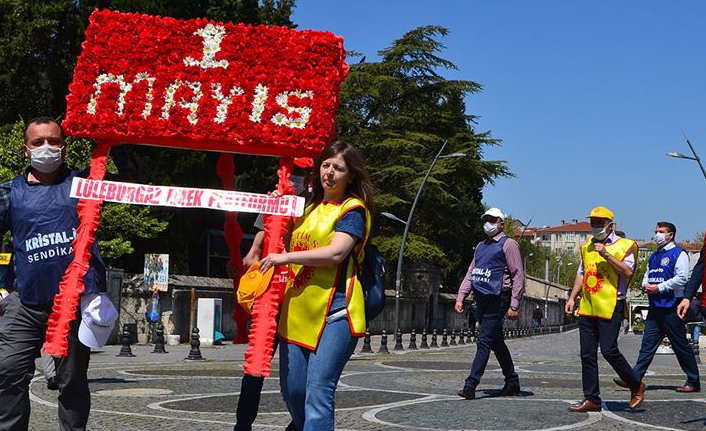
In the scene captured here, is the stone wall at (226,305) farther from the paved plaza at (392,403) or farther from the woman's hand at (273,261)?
the woman's hand at (273,261)

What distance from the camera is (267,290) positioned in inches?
221

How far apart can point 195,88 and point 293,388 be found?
2027mm

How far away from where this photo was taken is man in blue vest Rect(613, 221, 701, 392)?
1174 cm

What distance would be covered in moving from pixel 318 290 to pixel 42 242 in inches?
66.9

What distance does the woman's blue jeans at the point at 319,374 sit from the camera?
5246mm

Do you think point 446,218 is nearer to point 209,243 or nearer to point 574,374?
point 209,243

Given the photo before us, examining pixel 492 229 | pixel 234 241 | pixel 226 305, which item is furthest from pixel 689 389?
pixel 226 305

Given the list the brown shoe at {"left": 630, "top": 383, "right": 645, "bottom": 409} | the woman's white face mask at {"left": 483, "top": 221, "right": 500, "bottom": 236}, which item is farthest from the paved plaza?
the woman's white face mask at {"left": 483, "top": 221, "right": 500, "bottom": 236}

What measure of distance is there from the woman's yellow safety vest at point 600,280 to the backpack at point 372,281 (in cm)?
454

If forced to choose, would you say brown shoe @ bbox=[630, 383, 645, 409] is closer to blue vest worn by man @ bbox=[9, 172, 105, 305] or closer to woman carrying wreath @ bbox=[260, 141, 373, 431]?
woman carrying wreath @ bbox=[260, 141, 373, 431]

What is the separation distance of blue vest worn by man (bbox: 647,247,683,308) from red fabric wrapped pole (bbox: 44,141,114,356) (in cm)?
809

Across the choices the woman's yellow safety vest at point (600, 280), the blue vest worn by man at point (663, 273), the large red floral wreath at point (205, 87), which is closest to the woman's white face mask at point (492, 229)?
the woman's yellow safety vest at point (600, 280)

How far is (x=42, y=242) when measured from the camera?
5715 mm

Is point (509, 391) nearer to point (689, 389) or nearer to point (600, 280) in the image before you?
point (600, 280)
